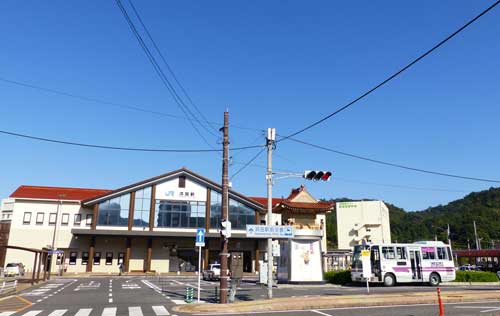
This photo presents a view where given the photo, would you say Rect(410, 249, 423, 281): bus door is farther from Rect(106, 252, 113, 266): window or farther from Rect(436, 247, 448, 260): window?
Rect(106, 252, 113, 266): window

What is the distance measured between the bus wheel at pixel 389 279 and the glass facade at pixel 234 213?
2585cm

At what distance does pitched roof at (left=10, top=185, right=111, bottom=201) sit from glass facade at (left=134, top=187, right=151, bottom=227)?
8.39 m

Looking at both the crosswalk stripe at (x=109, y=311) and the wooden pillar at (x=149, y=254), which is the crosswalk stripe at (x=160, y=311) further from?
the wooden pillar at (x=149, y=254)

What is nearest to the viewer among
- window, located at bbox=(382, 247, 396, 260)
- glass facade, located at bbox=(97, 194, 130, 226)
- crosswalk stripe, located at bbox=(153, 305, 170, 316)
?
crosswalk stripe, located at bbox=(153, 305, 170, 316)

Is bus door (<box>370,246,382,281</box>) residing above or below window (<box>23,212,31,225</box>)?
below

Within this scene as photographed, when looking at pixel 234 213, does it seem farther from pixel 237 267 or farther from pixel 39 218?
pixel 237 267

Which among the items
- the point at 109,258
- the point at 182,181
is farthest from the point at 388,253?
the point at 109,258

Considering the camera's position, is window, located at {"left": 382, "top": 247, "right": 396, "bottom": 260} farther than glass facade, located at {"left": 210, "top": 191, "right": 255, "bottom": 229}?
No

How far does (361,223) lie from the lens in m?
69.6

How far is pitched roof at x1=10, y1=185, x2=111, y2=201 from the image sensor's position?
49.2 meters

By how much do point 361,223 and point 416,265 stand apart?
1716 inches

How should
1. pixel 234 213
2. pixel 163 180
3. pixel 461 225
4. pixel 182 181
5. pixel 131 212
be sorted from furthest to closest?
1. pixel 461 225
2. pixel 234 213
3. pixel 182 181
4. pixel 163 180
5. pixel 131 212

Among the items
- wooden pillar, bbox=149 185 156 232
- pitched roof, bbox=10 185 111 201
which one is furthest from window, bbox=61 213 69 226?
wooden pillar, bbox=149 185 156 232

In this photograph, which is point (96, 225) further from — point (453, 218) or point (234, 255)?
point (453, 218)
